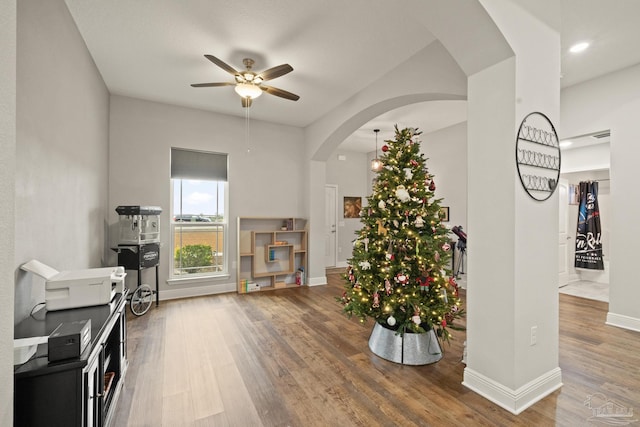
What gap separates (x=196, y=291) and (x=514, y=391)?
14.2 feet

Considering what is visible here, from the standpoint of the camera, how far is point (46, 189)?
6.61 feet

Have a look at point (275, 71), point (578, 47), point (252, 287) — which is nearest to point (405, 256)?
point (275, 71)

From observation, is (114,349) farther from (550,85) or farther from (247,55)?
(550,85)

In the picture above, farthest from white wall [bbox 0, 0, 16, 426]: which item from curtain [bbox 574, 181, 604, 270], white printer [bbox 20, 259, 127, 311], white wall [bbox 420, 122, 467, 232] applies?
curtain [bbox 574, 181, 604, 270]

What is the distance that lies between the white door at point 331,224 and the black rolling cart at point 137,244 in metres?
4.10

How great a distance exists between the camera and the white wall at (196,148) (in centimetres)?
417

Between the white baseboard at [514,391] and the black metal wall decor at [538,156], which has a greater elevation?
the black metal wall decor at [538,156]

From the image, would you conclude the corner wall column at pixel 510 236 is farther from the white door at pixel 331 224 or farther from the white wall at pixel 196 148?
the white door at pixel 331 224

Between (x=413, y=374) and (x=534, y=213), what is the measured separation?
156 cm

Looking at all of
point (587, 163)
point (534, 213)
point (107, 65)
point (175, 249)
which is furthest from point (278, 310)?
point (587, 163)

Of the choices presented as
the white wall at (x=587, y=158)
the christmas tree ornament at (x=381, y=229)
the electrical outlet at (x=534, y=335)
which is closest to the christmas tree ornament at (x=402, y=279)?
the christmas tree ornament at (x=381, y=229)

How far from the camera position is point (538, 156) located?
2082mm

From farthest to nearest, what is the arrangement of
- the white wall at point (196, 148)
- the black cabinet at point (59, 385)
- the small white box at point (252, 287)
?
the small white box at point (252, 287), the white wall at point (196, 148), the black cabinet at point (59, 385)

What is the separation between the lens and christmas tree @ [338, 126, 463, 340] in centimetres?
251
